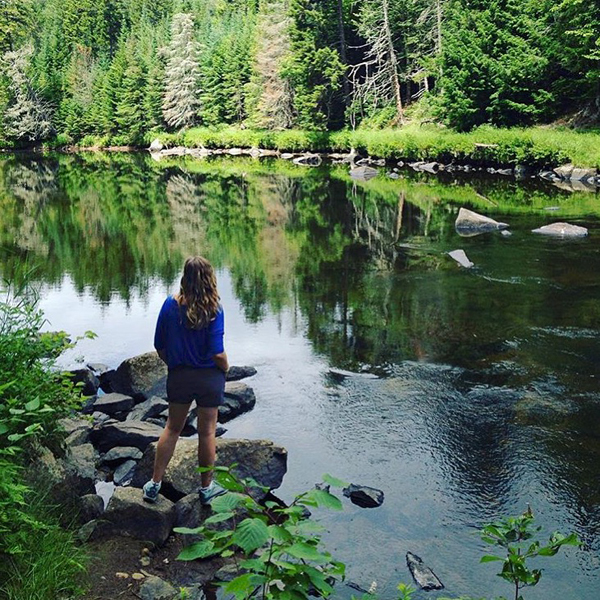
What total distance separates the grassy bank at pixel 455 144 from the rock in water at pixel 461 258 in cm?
1978

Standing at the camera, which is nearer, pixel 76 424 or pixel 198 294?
pixel 198 294

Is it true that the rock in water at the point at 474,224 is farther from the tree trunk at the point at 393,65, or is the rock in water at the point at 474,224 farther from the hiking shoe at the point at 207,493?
the tree trunk at the point at 393,65

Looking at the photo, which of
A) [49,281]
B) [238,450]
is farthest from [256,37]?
[238,450]

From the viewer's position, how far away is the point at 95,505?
21.6 feet

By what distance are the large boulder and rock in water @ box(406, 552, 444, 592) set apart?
6.01 ft

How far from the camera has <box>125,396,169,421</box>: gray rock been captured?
910 centimetres

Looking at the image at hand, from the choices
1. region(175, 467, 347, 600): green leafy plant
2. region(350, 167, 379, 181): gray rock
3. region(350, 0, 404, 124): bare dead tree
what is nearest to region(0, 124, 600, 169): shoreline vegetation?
region(350, 0, 404, 124): bare dead tree

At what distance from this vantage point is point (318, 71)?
58.9 metres

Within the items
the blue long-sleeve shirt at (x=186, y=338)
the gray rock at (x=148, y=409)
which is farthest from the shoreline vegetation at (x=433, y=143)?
the blue long-sleeve shirt at (x=186, y=338)

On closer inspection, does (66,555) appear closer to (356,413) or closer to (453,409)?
(356,413)

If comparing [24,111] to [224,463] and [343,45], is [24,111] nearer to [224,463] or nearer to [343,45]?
[343,45]

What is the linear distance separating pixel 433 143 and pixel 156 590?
140 feet

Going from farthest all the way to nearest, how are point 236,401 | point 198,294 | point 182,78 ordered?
point 182,78
point 236,401
point 198,294

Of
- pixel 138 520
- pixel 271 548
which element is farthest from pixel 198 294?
pixel 271 548
